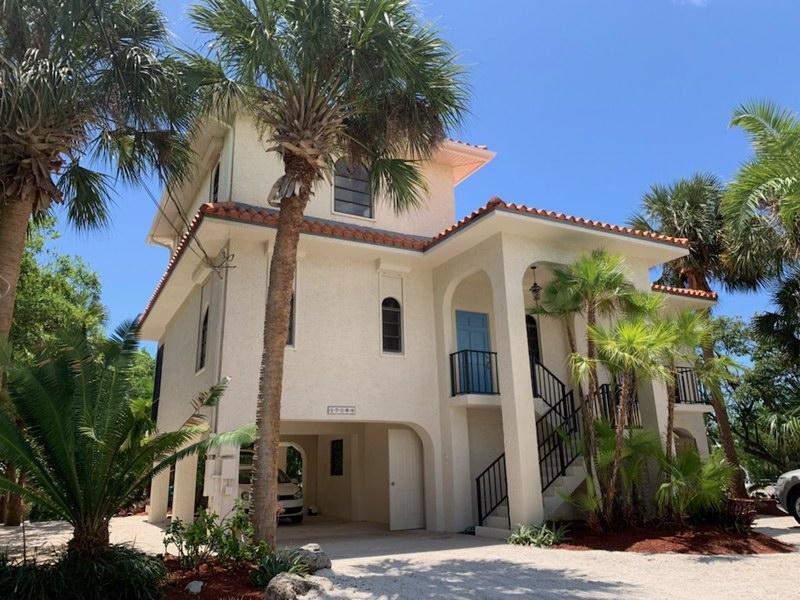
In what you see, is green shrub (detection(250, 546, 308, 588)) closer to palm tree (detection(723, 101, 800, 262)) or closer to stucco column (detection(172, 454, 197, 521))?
stucco column (detection(172, 454, 197, 521))

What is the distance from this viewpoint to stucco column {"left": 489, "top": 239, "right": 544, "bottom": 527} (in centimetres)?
1156

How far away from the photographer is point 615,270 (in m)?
12.1

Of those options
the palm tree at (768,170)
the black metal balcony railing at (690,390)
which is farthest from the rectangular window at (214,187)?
the black metal balcony railing at (690,390)

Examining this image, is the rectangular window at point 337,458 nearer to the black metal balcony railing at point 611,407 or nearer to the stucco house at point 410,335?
the stucco house at point 410,335

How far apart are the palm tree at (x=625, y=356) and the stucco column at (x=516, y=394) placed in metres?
1.20

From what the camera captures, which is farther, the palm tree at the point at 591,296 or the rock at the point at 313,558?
the palm tree at the point at 591,296

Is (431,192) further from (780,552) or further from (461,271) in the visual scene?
(780,552)

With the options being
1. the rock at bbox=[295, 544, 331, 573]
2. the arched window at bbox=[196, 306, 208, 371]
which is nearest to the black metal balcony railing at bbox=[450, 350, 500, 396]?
the arched window at bbox=[196, 306, 208, 371]

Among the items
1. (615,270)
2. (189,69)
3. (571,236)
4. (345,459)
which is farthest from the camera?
(345,459)

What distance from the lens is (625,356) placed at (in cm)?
1059

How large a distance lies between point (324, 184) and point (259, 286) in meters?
3.64

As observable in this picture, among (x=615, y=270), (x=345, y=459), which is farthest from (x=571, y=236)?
(x=345, y=459)

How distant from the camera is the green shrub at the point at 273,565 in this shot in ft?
24.3

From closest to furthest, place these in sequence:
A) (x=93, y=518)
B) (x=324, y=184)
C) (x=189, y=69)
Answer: (x=93, y=518)
(x=189, y=69)
(x=324, y=184)
